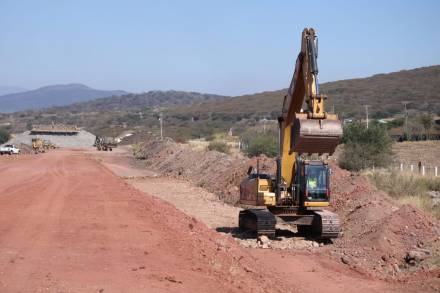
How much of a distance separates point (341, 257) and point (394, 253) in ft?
4.22

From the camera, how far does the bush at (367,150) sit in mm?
41875

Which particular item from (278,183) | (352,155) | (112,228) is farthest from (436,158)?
(112,228)

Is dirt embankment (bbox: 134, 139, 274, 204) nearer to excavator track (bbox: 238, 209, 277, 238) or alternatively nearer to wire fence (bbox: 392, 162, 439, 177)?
wire fence (bbox: 392, 162, 439, 177)

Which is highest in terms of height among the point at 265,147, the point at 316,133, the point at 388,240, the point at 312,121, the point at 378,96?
the point at 378,96

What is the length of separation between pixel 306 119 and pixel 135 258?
5534 millimetres

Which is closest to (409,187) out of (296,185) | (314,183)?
(296,185)

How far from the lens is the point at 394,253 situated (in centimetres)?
1720

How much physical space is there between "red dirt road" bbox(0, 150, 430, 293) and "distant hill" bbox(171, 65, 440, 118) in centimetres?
10025

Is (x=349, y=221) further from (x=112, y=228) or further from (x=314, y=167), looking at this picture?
(x=112, y=228)

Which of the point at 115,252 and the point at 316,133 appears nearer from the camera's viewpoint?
the point at 115,252

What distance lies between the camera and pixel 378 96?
14888 cm

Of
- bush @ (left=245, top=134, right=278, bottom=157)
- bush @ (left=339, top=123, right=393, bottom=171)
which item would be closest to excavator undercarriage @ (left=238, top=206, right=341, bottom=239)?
bush @ (left=339, top=123, right=393, bottom=171)

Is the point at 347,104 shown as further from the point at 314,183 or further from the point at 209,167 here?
the point at 314,183

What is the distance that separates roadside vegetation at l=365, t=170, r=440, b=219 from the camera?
2600 centimetres
